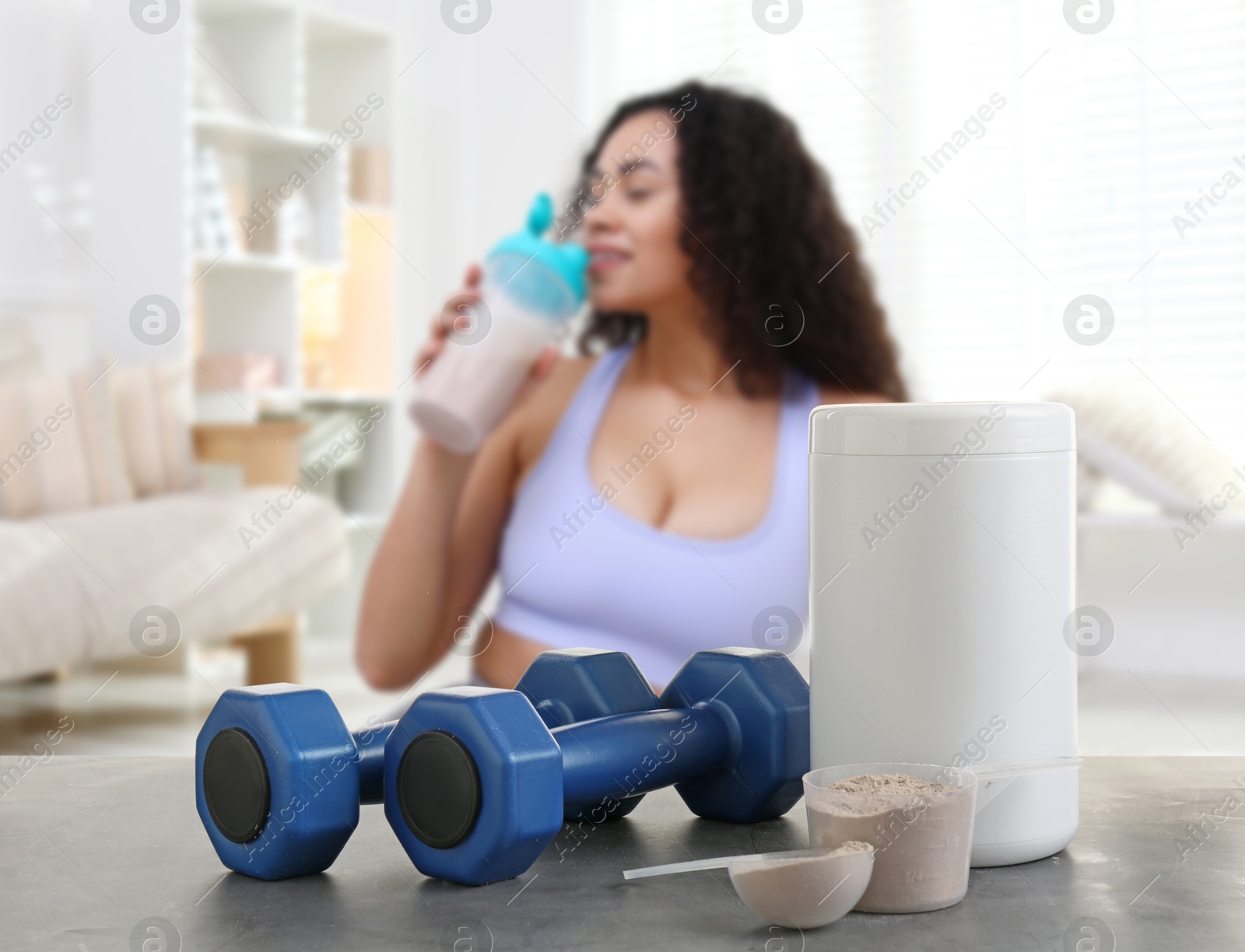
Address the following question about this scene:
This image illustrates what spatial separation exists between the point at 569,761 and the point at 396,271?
3.74 meters

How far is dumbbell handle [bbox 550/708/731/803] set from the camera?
488 millimetres

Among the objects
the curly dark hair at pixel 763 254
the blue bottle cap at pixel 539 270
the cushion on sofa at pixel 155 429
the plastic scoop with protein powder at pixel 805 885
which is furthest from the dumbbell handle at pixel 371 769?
the cushion on sofa at pixel 155 429

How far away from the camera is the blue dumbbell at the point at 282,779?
44 centimetres

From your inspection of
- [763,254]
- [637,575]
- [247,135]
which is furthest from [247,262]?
[637,575]

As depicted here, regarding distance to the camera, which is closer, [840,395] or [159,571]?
[840,395]

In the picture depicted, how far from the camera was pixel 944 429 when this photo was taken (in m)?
0.46

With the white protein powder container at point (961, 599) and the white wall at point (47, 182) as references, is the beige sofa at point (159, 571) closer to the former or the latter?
the white wall at point (47, 182)

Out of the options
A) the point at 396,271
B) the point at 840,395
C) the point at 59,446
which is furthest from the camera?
the point at 396,271

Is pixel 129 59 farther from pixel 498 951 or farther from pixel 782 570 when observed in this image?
pixel 498 951

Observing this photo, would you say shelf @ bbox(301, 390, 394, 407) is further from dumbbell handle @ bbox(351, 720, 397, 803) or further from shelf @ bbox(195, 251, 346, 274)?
dumbbell handle @ bbox(351, 720, 397, 803)

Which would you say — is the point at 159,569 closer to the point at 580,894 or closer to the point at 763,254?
the point at 763,254

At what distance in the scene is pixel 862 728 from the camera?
48 cm

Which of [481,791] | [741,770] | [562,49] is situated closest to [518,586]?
[741,770]

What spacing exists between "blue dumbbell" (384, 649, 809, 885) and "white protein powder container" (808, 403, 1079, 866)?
0.06 meters
